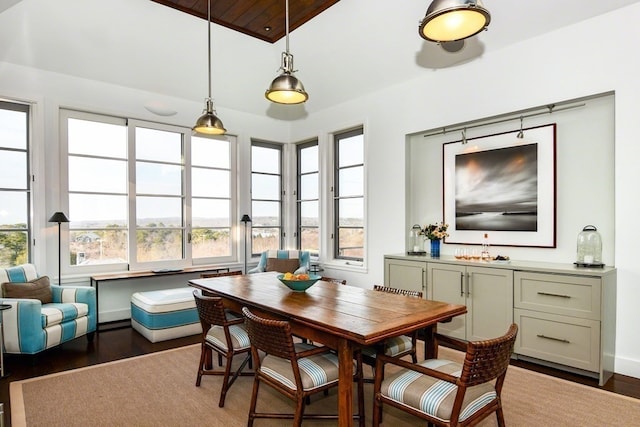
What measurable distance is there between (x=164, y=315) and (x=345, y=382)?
2904mm

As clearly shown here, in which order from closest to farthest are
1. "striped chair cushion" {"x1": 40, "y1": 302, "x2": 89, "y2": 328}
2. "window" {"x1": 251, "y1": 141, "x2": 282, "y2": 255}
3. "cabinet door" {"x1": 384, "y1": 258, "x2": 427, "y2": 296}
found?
"striped chair cushion" {"x1": 40, "y1": 302, "x2": 89, "y2": 328}, "cabinet door" {"x1": 384, "y1": 258, "x2": 427, "y2": 296}, "window" {"x1": 251, "y1": 141, "x2": 282, "y2": 255}

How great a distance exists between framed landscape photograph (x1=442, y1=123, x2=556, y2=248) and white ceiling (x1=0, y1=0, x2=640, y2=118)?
94 cm

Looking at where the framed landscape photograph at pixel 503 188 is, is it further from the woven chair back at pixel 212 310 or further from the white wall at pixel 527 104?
Result: the woven chair back at pixel 212 310

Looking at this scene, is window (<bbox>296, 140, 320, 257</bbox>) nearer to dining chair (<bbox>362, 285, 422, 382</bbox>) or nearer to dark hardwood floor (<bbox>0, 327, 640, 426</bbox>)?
dark hardwood floor (<bbox>0, 327, 640, 426</bbox>)

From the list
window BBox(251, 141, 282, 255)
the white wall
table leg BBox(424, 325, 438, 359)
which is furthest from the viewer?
window BBox(251, 141, 282, 255)

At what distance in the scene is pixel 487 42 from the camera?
3.93 metres

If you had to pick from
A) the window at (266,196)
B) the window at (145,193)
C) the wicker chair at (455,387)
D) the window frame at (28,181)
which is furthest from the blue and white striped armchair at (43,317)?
the wicker chair at (455,387)

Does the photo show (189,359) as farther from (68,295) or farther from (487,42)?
(487,42)

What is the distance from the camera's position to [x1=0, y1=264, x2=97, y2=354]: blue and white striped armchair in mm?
3402

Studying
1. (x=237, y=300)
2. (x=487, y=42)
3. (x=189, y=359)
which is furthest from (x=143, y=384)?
(x=487, y=42)

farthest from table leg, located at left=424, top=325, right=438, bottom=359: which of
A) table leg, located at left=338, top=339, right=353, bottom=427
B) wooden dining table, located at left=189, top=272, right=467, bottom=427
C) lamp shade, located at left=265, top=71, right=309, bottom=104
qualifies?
lamp shade, located at left=265, top=71, right=309, bottom=104

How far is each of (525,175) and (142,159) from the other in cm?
480

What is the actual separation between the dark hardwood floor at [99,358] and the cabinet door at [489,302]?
1.21ft

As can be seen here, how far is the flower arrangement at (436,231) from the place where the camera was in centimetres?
441
